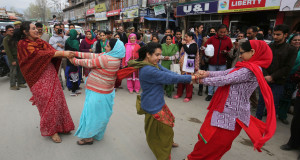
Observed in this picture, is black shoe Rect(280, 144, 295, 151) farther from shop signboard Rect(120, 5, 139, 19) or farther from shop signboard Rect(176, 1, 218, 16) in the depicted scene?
shop signboard Rect(120, 5, 139, 19)

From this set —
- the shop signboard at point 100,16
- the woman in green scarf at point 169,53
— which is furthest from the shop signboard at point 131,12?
the woman in green scarf at point 169,53

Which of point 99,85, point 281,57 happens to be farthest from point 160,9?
point 99,85

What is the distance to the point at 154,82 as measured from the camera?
6.28 ft

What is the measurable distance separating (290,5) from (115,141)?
30.8 feet

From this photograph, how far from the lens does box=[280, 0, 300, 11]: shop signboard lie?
7581 millimetres

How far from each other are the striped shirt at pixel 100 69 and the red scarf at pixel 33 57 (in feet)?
1.61

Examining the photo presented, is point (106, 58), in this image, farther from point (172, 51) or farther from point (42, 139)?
point (172, 51)

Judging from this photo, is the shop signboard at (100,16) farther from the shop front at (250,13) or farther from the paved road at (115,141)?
the paved road at (115,141)

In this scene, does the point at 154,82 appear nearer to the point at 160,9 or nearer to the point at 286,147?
the point at 286,147

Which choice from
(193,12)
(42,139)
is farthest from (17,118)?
(193,12)

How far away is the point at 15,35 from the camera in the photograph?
8.32ft

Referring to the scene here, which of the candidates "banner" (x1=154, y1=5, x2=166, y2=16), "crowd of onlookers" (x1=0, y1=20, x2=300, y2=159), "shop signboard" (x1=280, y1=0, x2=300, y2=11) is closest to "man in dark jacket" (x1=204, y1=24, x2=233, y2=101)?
"crowd of onlookers" (x1=0, y1=20, x2=300, y2=159)

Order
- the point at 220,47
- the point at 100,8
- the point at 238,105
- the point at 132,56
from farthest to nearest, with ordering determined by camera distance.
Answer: the point at 100,8, the point at 132,56, the point at 220,47, the point at 238,105

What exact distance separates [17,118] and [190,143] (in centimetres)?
330
